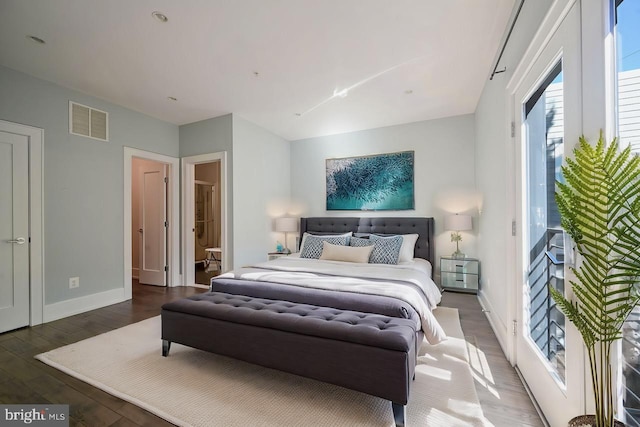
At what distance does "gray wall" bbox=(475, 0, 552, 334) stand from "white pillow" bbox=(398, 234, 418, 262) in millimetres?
889

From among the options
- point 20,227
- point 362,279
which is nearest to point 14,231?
point 20,227

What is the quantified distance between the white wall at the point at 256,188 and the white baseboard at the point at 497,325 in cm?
330

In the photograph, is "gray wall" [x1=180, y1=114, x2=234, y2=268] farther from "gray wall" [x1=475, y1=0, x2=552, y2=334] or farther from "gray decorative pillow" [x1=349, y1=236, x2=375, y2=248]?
"gray wall" [x1=475, y1=0, x2=552, y2=334]

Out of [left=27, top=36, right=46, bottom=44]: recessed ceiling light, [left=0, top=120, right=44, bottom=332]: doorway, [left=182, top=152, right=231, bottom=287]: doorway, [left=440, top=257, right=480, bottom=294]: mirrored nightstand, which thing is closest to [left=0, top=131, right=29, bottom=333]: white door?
[left=0, top=120, right=44, bottom=332]: doorway

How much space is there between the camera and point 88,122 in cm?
347

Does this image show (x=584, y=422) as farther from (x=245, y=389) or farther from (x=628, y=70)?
(x=245, y=389)

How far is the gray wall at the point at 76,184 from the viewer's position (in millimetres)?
3006

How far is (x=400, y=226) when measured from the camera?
4309 mm

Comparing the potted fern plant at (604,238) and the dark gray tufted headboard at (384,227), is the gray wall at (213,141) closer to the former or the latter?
the dark gray tufted headboard at (384,227)

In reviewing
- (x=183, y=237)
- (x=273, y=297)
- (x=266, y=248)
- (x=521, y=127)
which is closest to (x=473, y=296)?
(x=521, y=127)

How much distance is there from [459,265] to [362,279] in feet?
6.90

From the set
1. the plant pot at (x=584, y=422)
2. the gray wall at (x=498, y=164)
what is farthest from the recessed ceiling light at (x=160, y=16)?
the plant pot at (x=584, y=422)

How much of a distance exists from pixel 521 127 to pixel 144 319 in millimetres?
4176

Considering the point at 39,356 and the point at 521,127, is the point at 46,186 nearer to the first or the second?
the point at 39,356
